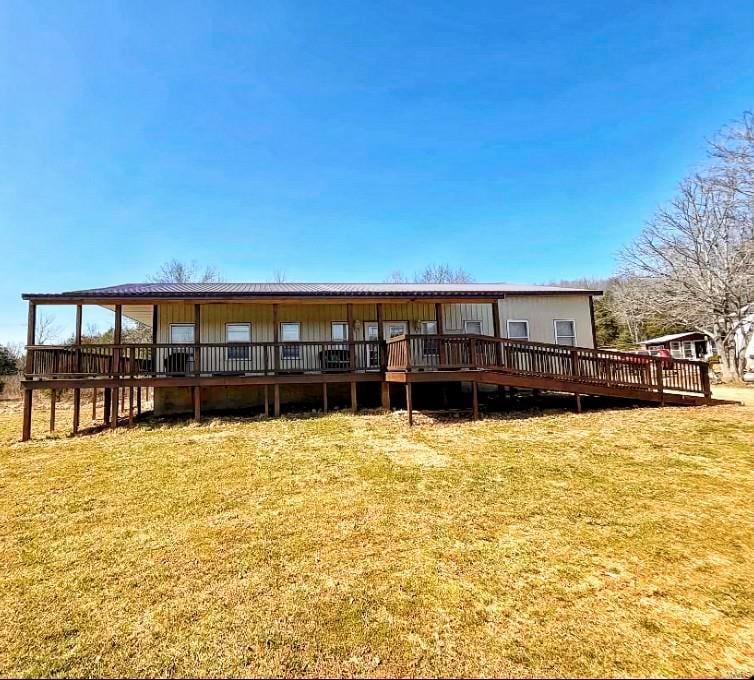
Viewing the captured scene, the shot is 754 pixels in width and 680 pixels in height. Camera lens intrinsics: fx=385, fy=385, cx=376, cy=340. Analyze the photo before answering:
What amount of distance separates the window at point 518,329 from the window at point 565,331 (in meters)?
1.24

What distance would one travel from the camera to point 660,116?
1484cm

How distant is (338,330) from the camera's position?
1388 cm

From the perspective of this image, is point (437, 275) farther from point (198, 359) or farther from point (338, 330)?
point (198, 359)

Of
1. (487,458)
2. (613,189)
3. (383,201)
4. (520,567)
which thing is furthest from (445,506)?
(613,189)

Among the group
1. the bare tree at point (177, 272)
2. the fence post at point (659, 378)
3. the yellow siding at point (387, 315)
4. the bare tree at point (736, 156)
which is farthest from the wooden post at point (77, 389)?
the bare tree at point (736, 156)

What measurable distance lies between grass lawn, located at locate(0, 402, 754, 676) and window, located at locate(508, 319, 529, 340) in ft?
24.9

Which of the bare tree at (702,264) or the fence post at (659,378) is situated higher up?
the bare tree at (702,264)

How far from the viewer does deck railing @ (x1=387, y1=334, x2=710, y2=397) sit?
1029 cm

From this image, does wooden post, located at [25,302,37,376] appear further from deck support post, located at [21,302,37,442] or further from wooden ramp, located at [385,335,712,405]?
wooden ramp, located at [385,335,712,405]

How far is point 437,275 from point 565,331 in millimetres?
29490

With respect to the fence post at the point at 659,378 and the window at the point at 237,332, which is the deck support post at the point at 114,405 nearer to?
the window at the point at 237,332

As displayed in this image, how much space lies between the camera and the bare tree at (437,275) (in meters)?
43.3

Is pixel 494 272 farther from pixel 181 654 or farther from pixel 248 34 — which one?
pixel 181 654

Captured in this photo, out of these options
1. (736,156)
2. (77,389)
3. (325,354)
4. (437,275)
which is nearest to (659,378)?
(325,354)
